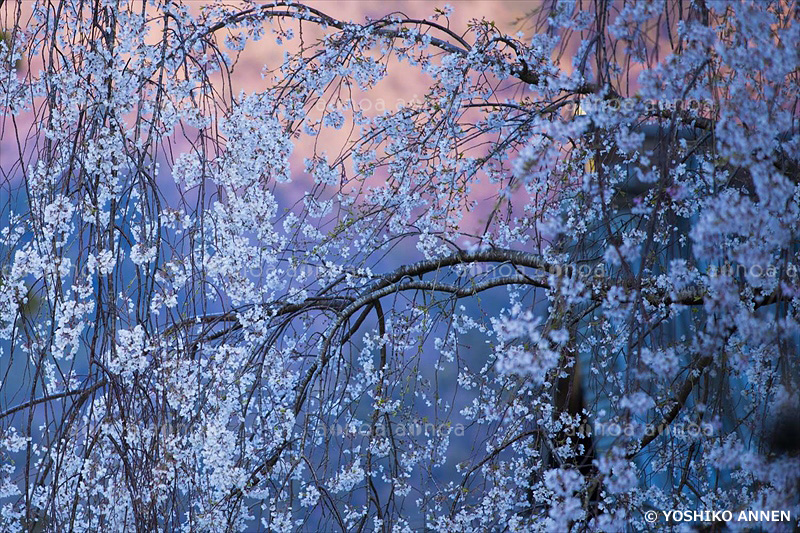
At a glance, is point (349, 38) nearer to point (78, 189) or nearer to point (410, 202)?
point (410, 202)

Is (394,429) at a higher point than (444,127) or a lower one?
lower

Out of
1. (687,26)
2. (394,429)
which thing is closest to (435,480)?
(394,429)

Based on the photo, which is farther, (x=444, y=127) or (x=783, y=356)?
(x=444, y=127)

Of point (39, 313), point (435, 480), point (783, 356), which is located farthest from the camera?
point (435, 480)

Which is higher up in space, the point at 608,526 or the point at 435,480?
the point at 435,480

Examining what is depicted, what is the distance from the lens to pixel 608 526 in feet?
5.10

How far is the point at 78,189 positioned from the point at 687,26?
140 cm

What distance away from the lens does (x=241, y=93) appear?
2.45 meters

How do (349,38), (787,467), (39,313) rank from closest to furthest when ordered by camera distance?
(787,467), (39,313), (349,38)

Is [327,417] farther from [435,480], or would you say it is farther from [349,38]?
[349,38]

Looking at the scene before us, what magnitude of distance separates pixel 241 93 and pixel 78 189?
0.73 meters

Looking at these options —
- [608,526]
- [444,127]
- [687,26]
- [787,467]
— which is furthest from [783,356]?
[444,127]

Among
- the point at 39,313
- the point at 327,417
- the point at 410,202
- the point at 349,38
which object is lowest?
the point at 327,417

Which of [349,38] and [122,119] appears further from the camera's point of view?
[349,38]
